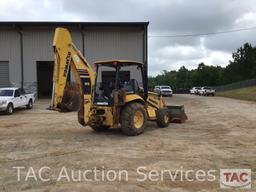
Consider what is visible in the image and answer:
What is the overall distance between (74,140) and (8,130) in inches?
171

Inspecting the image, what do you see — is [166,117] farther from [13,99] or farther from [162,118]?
[13,99]

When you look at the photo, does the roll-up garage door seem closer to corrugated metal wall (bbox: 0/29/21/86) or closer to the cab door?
corrugated metal wall (bbox: 0/29/21/86)

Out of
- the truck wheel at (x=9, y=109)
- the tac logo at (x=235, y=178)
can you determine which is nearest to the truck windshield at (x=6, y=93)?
the truck wheel at (x=9, y=109)

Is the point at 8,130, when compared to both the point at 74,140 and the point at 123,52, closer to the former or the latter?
the point at 74,140

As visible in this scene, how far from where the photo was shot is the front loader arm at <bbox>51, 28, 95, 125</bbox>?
517 inches

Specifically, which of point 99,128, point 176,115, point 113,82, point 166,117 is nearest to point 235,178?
point 113,82

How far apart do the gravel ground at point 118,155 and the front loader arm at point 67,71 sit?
1218 millimetres

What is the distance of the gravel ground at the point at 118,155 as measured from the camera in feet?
25.4

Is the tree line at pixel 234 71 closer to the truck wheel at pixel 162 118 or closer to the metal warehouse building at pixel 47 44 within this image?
the metal warehouse building at pixel 47 44

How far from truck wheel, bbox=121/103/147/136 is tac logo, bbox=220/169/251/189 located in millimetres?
5600

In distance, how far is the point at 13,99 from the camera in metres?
26.0

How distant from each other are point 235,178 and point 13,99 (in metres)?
20.3

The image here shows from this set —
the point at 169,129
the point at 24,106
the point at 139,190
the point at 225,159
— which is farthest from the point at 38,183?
the point at 24,106

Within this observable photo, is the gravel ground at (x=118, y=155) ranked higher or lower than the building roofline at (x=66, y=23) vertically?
lower
